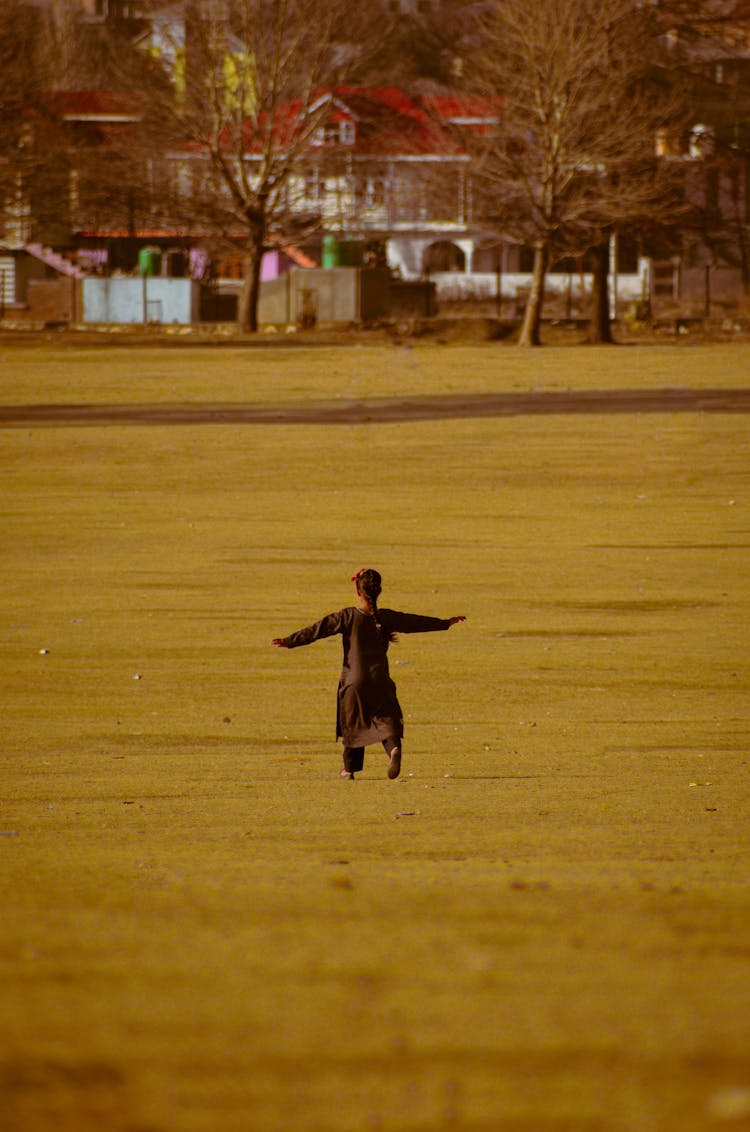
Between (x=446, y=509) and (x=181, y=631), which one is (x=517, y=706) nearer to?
(x=181, y=631)

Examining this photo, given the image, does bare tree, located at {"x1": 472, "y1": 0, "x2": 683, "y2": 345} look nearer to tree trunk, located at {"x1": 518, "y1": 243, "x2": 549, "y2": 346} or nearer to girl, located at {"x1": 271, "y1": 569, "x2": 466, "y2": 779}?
tree trunk, located at {"x1": 518, "y1": 243, "x2": 549, "y2": 346}

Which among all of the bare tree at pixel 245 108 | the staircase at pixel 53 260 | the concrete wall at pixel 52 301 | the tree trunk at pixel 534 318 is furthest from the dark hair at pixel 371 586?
the staircase at pixel 53 260

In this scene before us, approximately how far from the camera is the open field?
364 cm

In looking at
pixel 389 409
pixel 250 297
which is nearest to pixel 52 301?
pixel 250 297

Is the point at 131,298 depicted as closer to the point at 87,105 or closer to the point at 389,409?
the point at 87,105

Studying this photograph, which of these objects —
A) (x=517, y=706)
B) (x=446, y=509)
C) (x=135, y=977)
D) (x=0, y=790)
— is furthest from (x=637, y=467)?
(x=135, y=977)

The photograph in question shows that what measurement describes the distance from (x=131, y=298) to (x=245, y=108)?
790 cm

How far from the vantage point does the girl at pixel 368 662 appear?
23.6 ft

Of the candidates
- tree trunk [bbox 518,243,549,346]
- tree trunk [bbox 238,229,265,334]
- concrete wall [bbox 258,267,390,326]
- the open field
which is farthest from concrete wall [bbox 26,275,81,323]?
the open field

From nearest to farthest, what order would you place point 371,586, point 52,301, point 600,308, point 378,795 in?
point 371,586 → point 378,795 → point 600,308 → point 52,301

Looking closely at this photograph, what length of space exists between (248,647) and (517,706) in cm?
265

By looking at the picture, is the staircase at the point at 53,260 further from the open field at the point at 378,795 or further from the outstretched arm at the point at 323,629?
the outstretched arm at the point at 323,629

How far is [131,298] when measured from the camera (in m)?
61.6

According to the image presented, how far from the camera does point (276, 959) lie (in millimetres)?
4598
